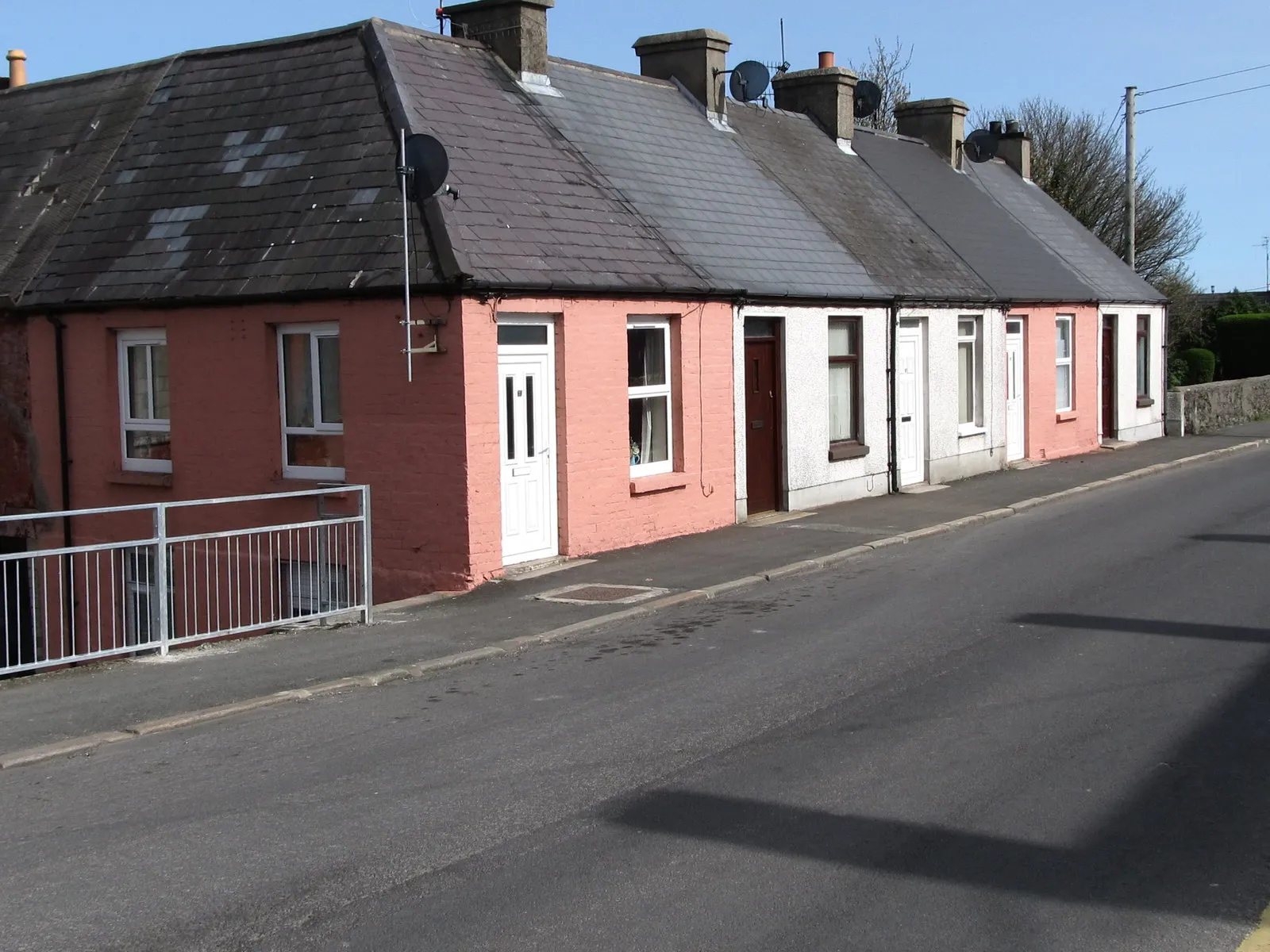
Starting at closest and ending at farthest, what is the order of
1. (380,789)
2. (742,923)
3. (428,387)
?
(742,923) < (380,789) < (428,387)

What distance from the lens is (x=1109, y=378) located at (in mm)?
28578

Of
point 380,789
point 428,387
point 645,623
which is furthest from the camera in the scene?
point 428,387

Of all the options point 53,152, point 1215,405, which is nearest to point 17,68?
point 53,152

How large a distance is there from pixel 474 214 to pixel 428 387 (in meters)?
1.96

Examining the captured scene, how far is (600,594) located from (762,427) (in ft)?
19.4

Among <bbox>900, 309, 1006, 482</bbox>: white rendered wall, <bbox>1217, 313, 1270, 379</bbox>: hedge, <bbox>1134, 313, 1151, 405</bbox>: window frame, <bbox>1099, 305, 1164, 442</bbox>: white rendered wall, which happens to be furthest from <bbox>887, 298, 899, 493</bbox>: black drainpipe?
<bbox>1217, 313, 1270, 379</bbox>: hedge

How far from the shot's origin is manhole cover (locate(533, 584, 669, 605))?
12.1 m

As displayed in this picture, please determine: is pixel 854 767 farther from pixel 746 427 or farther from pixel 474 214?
pixel 746 427

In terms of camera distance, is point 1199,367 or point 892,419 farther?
point 1199,367

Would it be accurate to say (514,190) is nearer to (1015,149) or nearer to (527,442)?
(527,442)

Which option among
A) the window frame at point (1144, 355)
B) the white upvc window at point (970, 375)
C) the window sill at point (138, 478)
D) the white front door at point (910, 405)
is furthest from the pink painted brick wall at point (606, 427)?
the window frame at point (1144, 355)

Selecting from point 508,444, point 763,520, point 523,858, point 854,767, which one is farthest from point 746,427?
point 523,858

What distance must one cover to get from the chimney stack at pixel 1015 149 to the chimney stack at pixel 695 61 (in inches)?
497

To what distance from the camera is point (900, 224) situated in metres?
22.9
